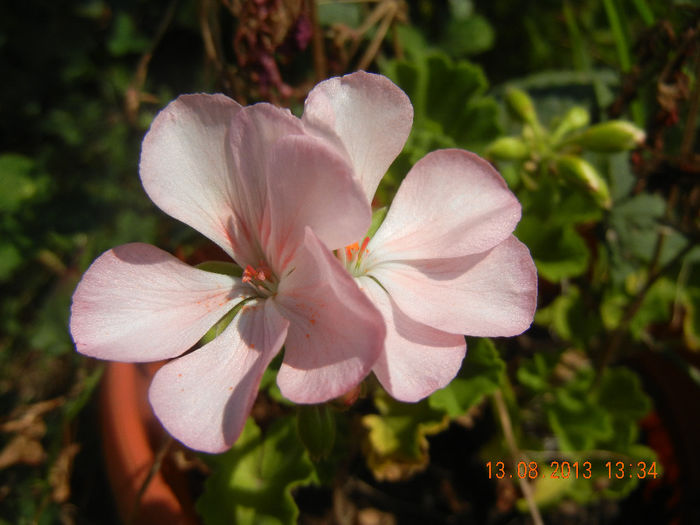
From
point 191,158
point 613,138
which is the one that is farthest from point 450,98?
point 191,158

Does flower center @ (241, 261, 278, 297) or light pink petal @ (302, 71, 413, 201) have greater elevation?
light pink petal @ (302, 71, 413, 201)

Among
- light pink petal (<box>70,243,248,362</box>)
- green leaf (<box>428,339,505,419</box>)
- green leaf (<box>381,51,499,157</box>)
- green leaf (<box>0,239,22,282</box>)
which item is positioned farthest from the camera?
green leaf (<box>0,239,22,282</box>)

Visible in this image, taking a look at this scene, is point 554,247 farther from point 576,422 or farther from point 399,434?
point 399,434

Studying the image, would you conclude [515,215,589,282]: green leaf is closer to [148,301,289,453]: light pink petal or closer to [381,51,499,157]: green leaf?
[381,51,499,157]: green leaf

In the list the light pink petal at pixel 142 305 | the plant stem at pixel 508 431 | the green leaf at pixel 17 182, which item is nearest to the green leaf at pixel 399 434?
the plant stem at pixel 508 431

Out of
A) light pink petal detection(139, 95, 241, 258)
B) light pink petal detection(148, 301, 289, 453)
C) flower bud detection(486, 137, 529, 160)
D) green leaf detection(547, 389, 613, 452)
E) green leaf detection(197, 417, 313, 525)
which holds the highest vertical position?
light pink petal detection(139, 95, 241, 258)

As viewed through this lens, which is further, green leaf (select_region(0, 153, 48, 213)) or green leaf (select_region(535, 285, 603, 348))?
green leaf (select_region(0, 153, 48, 213))

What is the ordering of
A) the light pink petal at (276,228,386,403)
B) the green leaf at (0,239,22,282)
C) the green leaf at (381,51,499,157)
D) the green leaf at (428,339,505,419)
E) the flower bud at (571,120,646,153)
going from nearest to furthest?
1. the light pink petal at (276,228,386,403)
2. the green leaf at (428,339,505,419)
3. the flower bud at (571,120,646,153)
4. the green leaf at (381,51,499,157)
5. the green leaf at (0,239,22,282)

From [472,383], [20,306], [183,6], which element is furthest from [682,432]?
[20,306]
